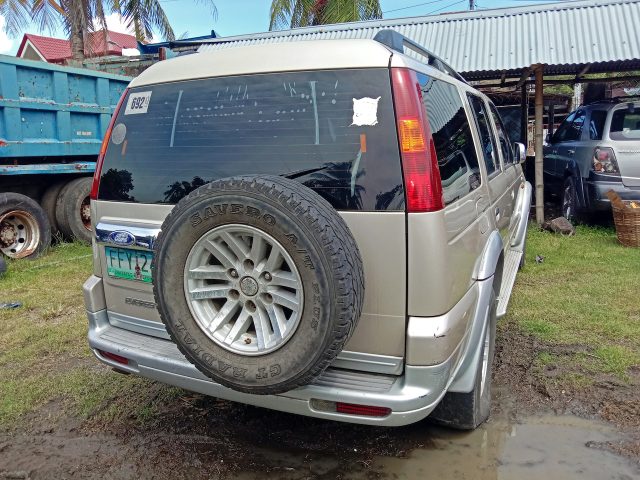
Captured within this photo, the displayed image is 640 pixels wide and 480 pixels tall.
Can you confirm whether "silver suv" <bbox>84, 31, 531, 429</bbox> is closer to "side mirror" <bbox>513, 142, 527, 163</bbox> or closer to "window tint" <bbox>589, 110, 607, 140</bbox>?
"side mirror" <bbox>513, 142, 527, 163</bbox>

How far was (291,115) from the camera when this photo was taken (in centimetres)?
250

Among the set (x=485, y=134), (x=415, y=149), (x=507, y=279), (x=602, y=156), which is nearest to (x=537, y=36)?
(x=602, y=156)

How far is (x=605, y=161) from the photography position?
7434 mm

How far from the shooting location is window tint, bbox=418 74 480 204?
2461 mm

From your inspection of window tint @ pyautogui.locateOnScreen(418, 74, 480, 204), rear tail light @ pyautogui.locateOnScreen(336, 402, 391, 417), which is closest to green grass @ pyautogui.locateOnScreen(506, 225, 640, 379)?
window tint @ pyautogui.locateOnScreen(418, 74, 480, 204)

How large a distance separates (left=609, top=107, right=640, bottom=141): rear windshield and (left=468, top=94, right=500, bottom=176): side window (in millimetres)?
4091

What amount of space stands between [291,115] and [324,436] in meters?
1.76

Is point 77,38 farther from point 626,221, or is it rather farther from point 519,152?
point 626,221

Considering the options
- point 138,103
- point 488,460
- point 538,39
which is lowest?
point 488,460

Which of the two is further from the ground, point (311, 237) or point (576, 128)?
point (576, 128)

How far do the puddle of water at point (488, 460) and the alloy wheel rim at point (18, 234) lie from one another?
5.49 meters

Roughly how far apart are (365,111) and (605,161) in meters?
6.26

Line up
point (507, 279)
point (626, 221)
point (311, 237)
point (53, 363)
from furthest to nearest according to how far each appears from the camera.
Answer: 1. point (626, 221)
2. point (507, 279)
3. point (53, 363)
4. point (311, 237)

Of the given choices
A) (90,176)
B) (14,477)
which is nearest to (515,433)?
(14,477)
